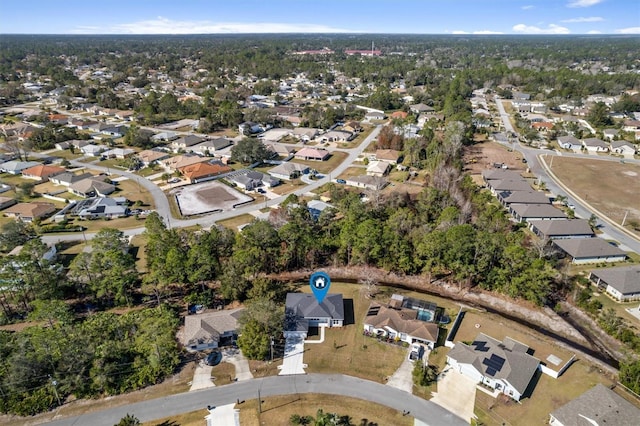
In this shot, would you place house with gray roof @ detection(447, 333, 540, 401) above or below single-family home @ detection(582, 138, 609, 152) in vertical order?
below

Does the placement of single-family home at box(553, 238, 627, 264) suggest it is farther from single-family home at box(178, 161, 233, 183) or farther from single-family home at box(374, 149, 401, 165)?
single-family home at box(178, 161, 233, 183)

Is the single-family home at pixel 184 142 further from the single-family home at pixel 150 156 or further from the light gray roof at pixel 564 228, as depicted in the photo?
the light gray roof at pixel 564 228

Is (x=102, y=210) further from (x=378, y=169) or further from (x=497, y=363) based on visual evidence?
(x=497, y=363)

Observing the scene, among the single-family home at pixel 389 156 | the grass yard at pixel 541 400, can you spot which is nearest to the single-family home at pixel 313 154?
the single-family home at pixel 389 156

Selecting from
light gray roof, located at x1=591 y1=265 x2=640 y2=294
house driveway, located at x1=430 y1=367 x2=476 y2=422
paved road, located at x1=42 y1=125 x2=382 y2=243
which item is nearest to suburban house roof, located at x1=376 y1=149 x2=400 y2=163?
paved road, located at x1=42 y1=125 x2=382 y2=243

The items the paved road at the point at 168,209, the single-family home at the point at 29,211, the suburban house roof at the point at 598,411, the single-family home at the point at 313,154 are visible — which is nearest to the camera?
the suburban house roof at the point at 598,411
